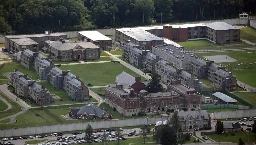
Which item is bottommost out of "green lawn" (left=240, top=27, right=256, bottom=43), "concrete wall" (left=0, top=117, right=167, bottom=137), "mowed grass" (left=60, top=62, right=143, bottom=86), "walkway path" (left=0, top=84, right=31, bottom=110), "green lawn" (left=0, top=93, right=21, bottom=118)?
"concrete wall" (left=0, top=117, right=167, bottom=137)

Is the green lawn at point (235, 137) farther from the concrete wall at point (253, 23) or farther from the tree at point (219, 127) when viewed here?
the concrete wall at point (253, 23)

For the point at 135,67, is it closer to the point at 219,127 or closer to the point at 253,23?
the point at 219,127

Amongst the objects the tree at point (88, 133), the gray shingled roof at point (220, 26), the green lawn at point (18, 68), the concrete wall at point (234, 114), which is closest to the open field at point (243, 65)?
the gray shingled roof at point (220, 26)

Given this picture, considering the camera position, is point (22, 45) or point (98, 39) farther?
point (98, 39)

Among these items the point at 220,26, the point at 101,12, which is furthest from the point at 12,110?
the point at 101,12

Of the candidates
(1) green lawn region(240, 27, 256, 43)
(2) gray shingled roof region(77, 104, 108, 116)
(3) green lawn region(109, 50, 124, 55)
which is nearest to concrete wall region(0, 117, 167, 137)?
(2) gray shingled roof region(77, 104, 108, 116)

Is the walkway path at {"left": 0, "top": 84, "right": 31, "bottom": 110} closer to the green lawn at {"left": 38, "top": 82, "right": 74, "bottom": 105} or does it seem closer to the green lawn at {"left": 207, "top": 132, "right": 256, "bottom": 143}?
the green lawn at {"left": 38, "top": 82, "right": 74, "bottom": 105}
